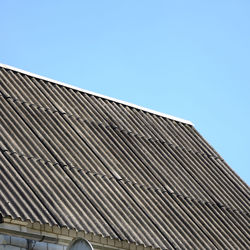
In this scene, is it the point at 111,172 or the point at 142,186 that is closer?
the point at 111,172

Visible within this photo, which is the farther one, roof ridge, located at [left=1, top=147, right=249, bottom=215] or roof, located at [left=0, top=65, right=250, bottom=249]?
roof ridge, located at [left=1, top=147, right=249, bottom=215]

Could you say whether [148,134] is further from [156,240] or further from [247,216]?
[156,240]

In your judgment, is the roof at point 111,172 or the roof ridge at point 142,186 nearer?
the roof at point 111,172

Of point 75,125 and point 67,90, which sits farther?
point 67,90

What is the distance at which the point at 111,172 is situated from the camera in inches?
784

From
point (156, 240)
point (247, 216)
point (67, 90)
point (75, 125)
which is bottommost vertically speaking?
point (156, 240)

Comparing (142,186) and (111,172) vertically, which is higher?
(111,172)

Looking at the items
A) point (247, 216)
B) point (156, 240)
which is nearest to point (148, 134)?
point (247, 216)

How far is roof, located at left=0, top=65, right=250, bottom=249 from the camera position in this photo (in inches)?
675

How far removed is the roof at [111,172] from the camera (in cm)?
1714

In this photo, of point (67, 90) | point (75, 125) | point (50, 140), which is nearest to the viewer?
point (50, 140)

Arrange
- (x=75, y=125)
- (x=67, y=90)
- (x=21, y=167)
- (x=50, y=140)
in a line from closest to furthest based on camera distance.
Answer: (x=21, y=167)
(x=50, y=140)
(x=75, y=125)
(x=67, y=90)

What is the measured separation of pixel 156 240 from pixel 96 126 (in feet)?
14.6

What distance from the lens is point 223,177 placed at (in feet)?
78.2
